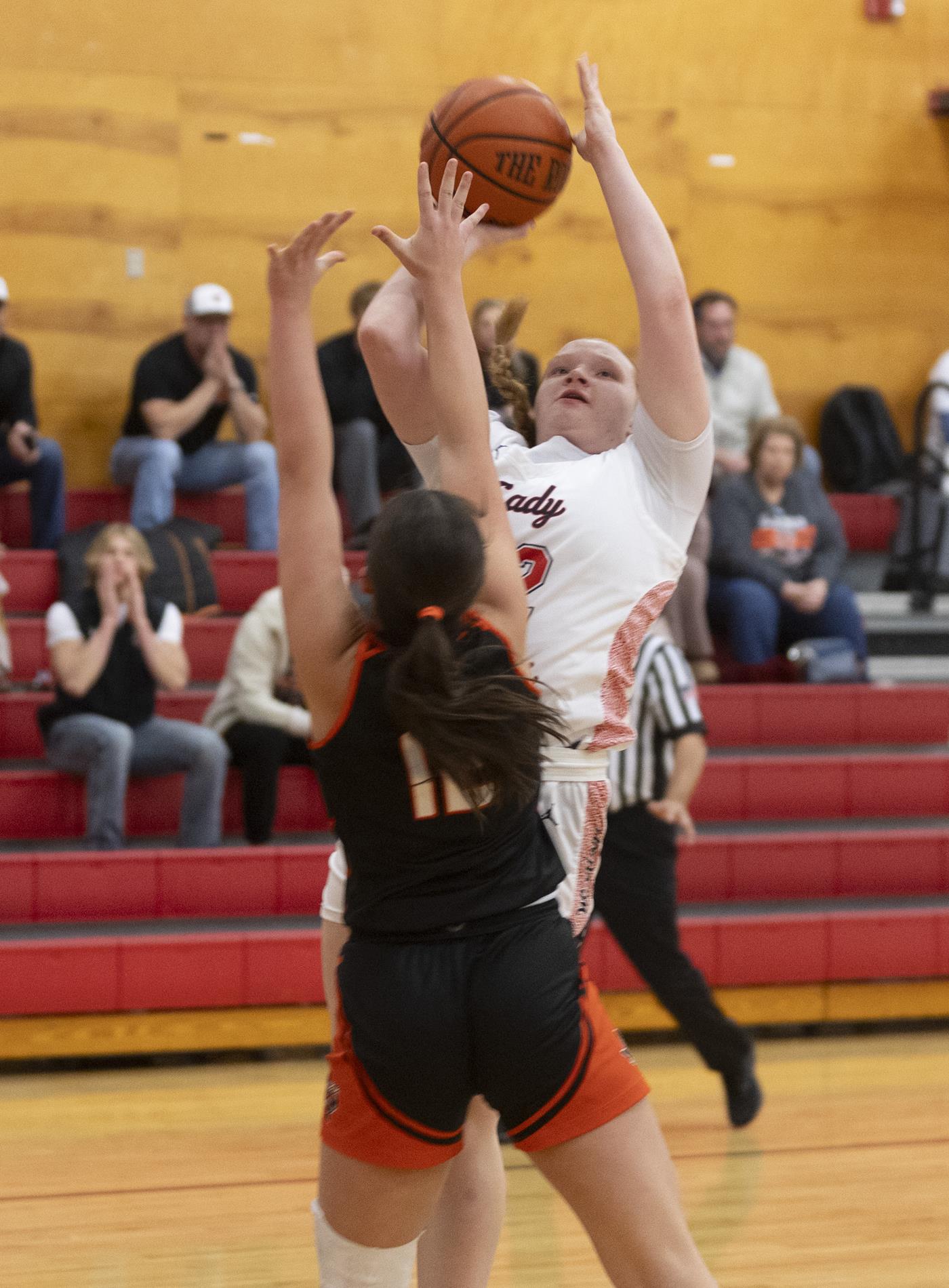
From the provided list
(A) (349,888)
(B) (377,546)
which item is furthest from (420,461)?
(A) (349,888)

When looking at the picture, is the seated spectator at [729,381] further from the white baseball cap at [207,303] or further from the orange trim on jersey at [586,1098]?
the orange trim on jersey at [586,1098]

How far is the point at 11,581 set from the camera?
6.34 m

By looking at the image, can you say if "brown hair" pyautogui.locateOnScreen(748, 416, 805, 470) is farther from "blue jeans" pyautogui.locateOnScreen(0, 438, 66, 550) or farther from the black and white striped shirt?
"blue jeans" pyautogui.locateOnScreen(0, 438, 66, 550)

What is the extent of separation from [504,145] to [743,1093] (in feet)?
8.86

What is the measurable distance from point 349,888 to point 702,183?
7.18 m

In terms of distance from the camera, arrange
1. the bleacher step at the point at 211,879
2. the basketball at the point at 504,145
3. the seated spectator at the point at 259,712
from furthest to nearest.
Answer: the seated spectator at the point at 259,712
the bleacher step at the point at 211,879
the basketball at the point at 504,145

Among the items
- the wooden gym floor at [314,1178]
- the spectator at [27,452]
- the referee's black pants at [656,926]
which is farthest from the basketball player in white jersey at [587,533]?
the spectator at [27,452]

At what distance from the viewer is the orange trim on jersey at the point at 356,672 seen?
1.75m

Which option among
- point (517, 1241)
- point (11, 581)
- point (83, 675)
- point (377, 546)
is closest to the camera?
point (377, 546)

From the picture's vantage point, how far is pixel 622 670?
2.22 metres

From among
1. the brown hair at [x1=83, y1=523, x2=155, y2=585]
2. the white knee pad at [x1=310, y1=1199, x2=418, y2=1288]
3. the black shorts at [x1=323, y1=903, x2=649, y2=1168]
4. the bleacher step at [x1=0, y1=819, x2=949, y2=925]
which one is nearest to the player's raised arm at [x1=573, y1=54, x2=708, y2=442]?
the black shorts at [x1=323, y1=903, x2=649, y2=1168]

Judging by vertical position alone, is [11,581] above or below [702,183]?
below

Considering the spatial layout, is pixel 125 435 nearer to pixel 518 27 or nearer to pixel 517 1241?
pixel 518 27

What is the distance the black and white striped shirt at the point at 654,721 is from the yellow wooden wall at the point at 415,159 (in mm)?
4140
